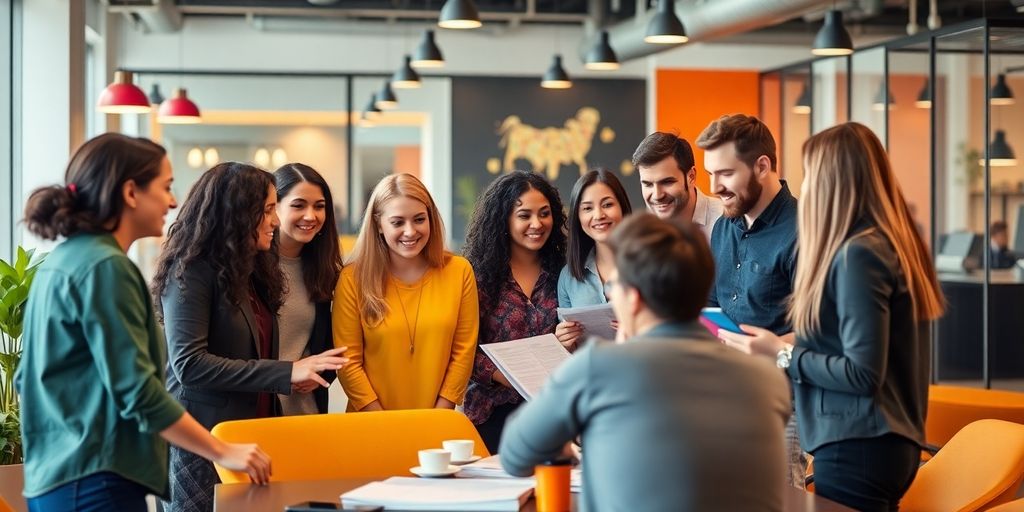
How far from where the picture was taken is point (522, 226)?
4.00 m

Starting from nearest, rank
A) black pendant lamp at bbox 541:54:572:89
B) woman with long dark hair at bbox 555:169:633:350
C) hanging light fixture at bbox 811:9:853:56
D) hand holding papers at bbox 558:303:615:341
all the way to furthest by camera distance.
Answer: hand holding papers at bbox 558:303:615:341 → woman with long dark hair at bbox 555:169:633:350 → hanging light fixture at bbox 811:9:853:56 → black pendant lamp at bbox 541:54:572:89

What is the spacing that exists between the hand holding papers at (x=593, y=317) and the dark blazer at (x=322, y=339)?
0.76 m

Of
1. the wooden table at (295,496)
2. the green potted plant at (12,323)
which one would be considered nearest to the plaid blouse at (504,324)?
the wooden table at (295,496)

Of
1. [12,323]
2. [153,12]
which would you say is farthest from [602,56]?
[12,323]

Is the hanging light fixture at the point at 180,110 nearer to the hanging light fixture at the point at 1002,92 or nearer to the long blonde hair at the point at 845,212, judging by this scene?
the hanging light fixture at the point at 1002,92

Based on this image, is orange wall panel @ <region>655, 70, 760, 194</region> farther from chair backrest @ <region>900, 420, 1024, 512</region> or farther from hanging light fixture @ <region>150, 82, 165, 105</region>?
chair backrest @ <region>900, 420, 1024, 512</region>

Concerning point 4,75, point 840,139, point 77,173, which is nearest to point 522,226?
point 840,139

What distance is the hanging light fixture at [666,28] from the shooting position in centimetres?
766

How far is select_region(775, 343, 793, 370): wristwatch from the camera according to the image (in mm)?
2816

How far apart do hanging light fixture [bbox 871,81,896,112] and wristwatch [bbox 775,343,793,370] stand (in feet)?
24.6

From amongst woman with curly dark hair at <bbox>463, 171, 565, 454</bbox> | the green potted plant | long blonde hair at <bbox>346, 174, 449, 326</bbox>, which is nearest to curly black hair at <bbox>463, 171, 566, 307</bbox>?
woman with curly dark hair at <bbox>463, 171, 565, 454</bbox>

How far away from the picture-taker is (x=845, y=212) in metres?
2.72

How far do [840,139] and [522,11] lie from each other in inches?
387

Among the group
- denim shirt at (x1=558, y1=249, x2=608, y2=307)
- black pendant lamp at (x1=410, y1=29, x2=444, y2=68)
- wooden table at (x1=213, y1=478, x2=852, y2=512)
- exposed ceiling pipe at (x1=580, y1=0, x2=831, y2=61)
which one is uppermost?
exposed ceiling pipe at (x1=580, y1=0, x2=831, y2=61)
